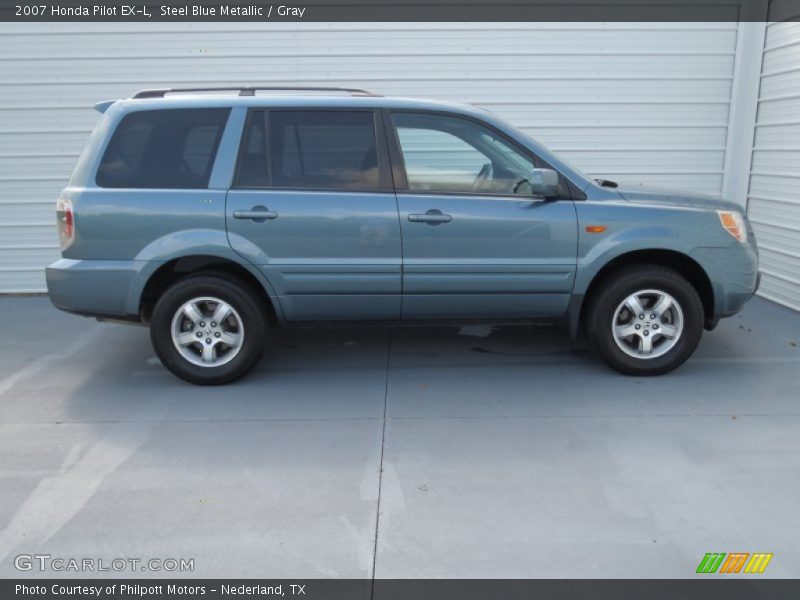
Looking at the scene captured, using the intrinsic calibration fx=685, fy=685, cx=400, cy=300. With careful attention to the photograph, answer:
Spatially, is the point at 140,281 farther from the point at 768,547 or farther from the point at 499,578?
the point at 768,547

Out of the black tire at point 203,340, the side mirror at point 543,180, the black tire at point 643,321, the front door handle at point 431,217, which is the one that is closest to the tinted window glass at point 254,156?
the black tire at point 203,340

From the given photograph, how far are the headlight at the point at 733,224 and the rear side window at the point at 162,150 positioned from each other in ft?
11.5

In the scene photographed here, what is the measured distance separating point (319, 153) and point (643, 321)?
255cm

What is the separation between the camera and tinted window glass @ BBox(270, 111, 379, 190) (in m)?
4.64

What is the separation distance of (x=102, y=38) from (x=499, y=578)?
22.9 ft

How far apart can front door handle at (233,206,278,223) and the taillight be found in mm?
1079

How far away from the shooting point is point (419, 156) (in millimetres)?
4715

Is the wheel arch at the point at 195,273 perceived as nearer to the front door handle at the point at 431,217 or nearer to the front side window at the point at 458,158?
the front door handle at the point at 431,217
